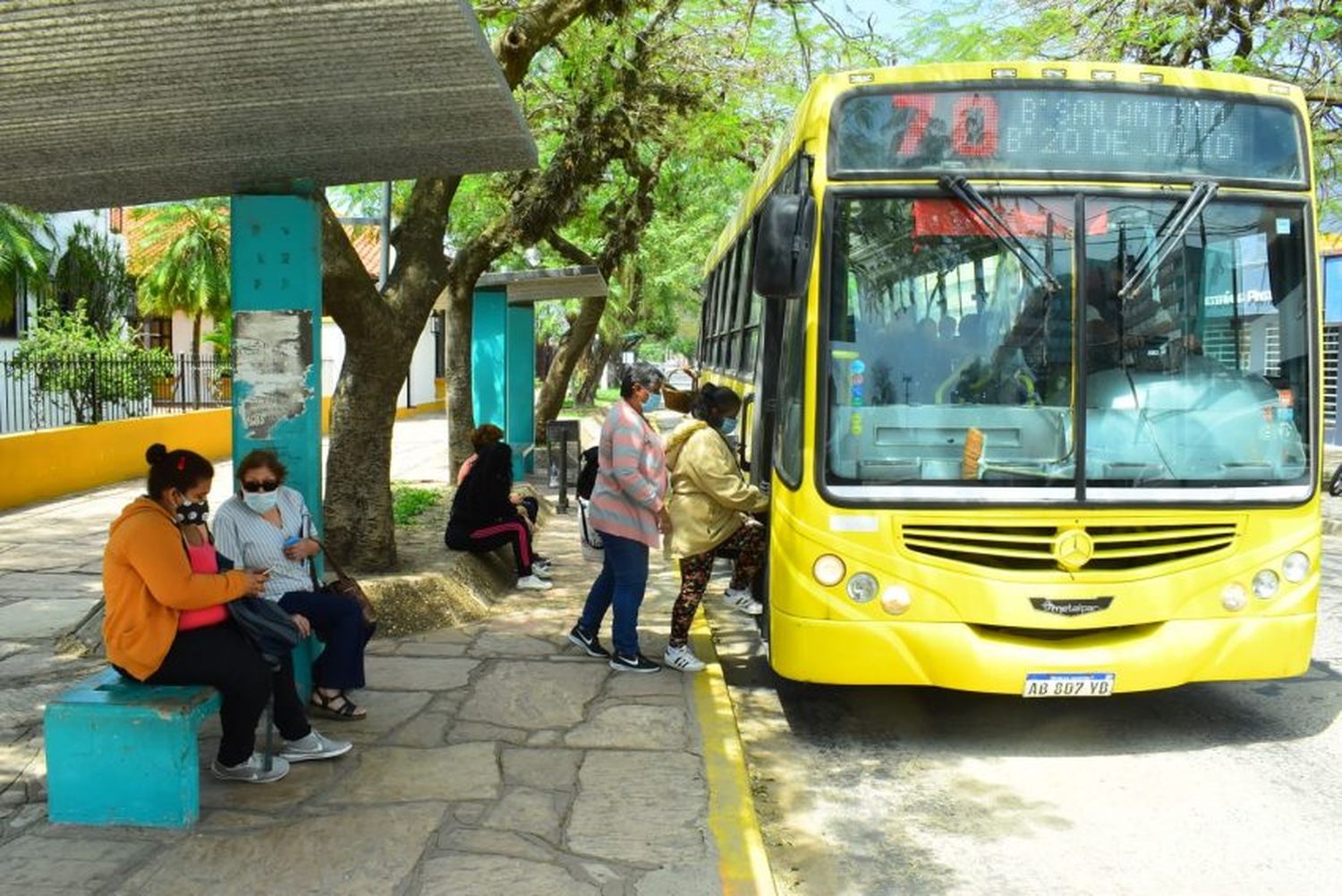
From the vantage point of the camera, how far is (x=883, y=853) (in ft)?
15.6

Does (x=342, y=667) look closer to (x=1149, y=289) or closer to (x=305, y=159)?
(x=305, y=159)

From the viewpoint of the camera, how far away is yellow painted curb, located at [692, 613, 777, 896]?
427 centimetres

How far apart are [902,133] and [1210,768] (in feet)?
10.4

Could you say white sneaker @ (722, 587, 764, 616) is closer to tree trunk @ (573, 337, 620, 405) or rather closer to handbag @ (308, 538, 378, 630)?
handbag @ (308, 538, 378, 630)

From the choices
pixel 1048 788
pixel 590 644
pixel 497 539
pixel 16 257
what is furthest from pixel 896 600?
pixel 16 257

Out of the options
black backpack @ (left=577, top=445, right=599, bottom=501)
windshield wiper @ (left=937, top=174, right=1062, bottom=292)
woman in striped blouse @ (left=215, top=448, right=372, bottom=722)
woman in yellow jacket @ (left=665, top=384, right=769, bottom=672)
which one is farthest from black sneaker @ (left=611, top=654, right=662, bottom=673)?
windshield wiper @ (left=937, top=174, right=1062, bottom=292)

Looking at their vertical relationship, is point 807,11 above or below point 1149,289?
above

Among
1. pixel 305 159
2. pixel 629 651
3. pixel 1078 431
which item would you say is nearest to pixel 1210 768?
pixel 1078 431

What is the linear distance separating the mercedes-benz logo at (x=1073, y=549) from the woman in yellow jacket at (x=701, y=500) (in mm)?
1817

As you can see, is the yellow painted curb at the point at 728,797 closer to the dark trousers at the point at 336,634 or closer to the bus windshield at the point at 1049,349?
the bus windshield at the point at 1049,349

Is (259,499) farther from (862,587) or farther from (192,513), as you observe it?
(862,587)

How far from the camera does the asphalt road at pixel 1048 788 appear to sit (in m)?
4.57

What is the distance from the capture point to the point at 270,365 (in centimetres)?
618

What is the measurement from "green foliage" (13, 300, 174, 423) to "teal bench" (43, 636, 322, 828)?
12293 mm
